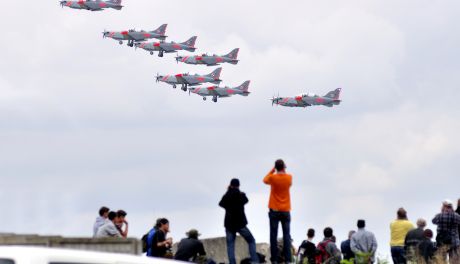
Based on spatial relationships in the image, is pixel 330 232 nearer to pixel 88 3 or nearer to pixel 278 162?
pixel 278 162

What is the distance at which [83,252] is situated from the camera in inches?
221

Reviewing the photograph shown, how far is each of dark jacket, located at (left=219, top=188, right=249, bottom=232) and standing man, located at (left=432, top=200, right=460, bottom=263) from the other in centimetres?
405

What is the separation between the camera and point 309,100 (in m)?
134

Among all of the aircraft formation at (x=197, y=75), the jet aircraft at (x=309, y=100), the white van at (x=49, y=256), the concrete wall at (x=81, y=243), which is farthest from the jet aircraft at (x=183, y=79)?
the white van at (x=49, y=256)

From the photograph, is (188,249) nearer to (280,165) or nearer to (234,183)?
(234,183)

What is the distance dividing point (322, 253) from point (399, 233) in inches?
68.4

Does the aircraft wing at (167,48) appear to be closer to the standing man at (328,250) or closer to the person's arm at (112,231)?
the standing man at (328,250)

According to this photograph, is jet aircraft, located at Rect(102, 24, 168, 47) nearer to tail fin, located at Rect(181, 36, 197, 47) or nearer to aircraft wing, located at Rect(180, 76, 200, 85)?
tail fin, located at Rect(181, 36, 197, 47)

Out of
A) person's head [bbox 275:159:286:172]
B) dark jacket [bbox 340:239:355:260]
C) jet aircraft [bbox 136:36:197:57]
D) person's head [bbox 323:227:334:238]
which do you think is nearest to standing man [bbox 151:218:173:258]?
person's head [bbox 275:159:286:172]

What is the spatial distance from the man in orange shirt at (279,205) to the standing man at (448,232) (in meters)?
3.31

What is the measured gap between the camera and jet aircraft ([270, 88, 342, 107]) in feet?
440

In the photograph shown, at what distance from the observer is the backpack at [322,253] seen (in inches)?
750

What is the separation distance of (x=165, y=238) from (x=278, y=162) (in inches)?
→ 87.6

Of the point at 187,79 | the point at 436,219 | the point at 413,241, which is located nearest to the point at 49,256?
the point at 413,241
